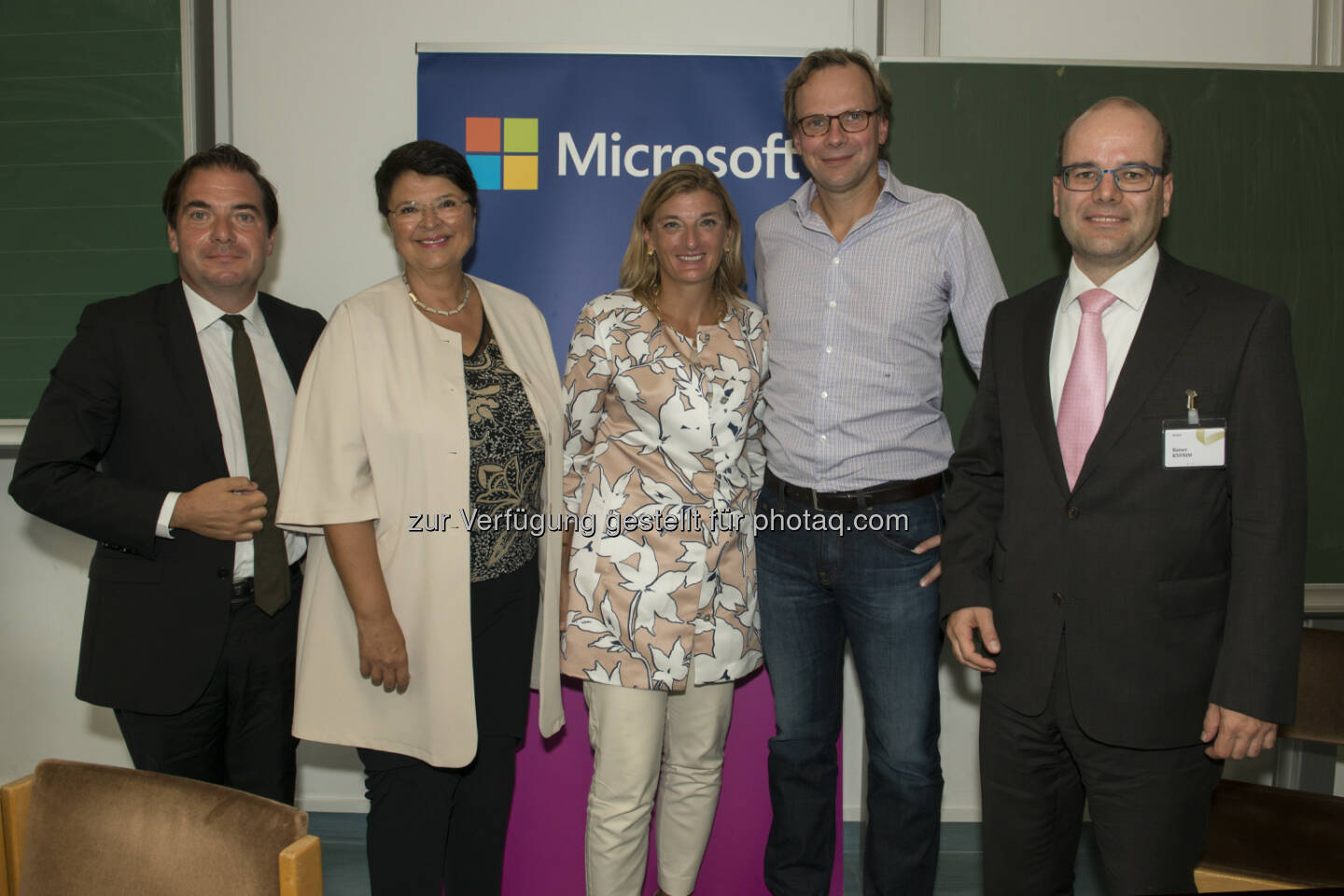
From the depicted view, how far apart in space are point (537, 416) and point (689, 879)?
1268mm

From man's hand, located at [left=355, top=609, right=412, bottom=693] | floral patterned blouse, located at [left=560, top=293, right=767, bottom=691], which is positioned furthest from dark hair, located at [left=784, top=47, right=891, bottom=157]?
man's hand, located at [left=355, top=609, right=412, bottom=693]

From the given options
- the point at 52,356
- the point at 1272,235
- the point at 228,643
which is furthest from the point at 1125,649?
the point at 52,356

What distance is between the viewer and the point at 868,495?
2.17 m

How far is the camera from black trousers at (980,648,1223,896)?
1683 mm

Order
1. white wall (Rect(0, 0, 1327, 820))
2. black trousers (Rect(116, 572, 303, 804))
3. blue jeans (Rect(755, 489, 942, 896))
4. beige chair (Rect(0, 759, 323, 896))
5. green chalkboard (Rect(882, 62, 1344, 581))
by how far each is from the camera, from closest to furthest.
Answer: beige chair (Rect(0, 759, 323, 896))
black trousers (Rect(116, 572, 303, 804))
blue jeans (Rect(755, 489, 942, 896))
green chalkboard (Rect(882, 62, 1344, 581))
white wall (Rect(0, 0, 1327, 820))

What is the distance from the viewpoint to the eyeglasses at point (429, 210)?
6.72 ft

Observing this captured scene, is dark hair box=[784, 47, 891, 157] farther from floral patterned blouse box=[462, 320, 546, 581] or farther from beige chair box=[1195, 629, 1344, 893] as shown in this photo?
beige chair box=[1195, 629, 1344, 893]

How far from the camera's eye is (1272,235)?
2643mm

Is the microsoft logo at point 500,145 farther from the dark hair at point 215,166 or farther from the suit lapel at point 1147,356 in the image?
the suit lapel at point 1147,356

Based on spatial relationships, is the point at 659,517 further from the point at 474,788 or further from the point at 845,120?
the point at 845,120

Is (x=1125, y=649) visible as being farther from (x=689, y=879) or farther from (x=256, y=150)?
(x=256, y=150)

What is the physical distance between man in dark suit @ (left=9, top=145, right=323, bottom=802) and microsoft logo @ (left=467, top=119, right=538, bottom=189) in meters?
0.79

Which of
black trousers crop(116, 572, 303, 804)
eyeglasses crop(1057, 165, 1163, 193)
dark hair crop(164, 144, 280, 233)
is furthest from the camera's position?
dark hair crop(164, 144, 280, 233)

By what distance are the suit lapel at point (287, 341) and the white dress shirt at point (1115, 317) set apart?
65.9 inches
